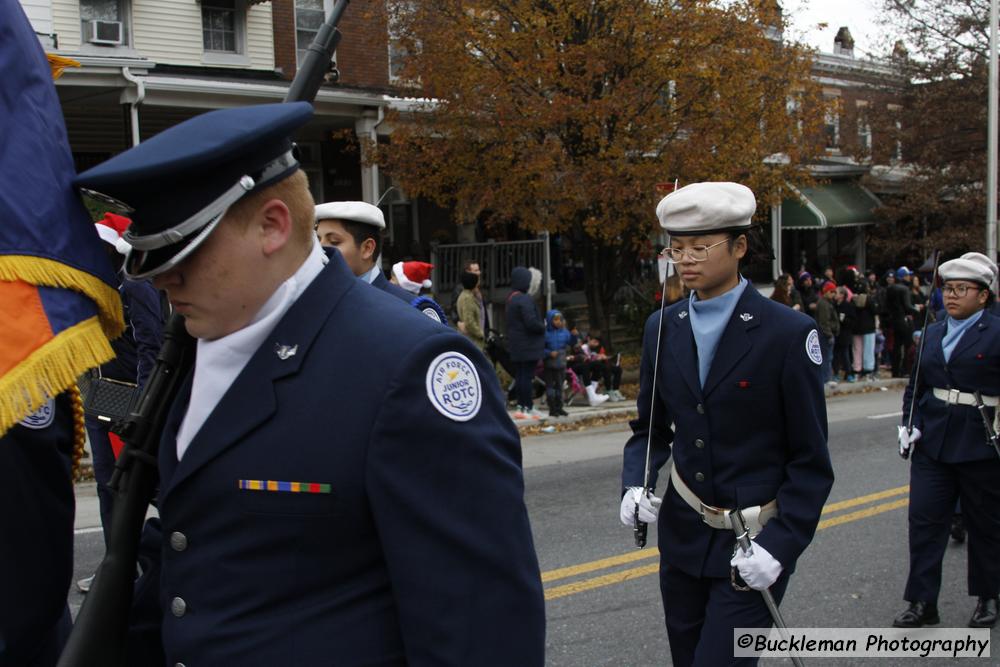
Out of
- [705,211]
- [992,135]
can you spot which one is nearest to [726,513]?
[705,211]

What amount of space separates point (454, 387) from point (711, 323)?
217 cm

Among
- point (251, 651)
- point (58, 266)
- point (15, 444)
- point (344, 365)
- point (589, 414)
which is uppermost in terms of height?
point (58, 266)

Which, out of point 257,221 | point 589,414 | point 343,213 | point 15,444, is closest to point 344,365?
point 257,221

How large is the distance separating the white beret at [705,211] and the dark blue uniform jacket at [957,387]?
2856 mm

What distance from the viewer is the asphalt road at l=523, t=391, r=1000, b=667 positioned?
5.43 m

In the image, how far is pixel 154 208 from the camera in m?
1.75

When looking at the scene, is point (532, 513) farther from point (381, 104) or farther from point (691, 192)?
point (381, 104)

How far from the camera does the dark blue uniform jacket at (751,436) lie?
138 inches

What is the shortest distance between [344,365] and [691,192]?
2210 millimetres

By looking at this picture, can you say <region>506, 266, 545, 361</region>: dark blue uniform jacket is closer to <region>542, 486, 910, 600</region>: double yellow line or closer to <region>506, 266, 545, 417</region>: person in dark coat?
<region>506, 266, 545, 417</region>: person in dark coat

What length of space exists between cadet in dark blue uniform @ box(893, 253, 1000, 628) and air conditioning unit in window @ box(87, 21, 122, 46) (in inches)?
572

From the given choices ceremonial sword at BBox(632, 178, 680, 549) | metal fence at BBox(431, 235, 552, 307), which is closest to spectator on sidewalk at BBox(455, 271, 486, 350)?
metal fence at BBox(431, 235, 552, 307)

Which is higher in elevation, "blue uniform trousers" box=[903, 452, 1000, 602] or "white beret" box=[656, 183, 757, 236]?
"white beret" box=[656, 183, 757, 236]

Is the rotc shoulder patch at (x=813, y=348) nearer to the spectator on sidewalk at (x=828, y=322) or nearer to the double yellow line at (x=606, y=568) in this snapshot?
the double yellow line at (x=606, y=568)
